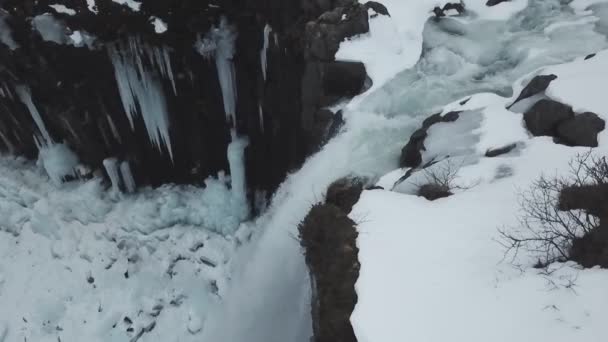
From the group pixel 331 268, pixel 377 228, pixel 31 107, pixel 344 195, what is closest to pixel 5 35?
pixel 31 107

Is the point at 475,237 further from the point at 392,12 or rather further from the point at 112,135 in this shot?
the point at 112,135

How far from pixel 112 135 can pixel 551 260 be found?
10.9m

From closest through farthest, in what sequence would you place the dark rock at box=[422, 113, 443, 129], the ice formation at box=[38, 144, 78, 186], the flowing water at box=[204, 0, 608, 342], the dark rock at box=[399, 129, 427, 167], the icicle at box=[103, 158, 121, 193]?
the dark rock at box=[399, 129, 427, 167]
the flowing water at box=[204, 0, 608, 342]
the dark rock at box=[422, 113, 443, 129]
the icicle at box=[103, 158, 121, 193]
the ice formation at box=[38, 144, 78, 186]

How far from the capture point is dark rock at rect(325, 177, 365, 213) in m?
6.83

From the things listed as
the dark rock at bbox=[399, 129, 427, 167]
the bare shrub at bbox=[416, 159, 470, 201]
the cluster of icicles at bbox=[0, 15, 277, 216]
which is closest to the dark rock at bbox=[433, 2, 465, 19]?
the dark rock at bbox=[399, 129, 427, 167]

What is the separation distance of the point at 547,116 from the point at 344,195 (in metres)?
4.25

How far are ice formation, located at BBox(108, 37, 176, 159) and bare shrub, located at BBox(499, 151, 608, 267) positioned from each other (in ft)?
28.1

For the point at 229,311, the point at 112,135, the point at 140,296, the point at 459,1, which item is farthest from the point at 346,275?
the point at 459,1

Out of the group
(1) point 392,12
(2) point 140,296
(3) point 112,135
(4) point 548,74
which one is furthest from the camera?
(1) point 392,12

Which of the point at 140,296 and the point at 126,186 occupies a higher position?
the point at 126,186

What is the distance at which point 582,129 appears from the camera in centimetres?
720

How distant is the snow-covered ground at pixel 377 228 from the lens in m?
4.64

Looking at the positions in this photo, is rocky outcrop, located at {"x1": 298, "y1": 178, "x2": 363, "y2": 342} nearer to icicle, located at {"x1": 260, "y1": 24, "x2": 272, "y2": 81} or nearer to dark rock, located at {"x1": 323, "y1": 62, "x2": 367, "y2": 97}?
dark rock, located at {"x1": 323, "y1": 62, "x2": 367, "y2": 97}

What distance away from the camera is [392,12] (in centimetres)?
1240
